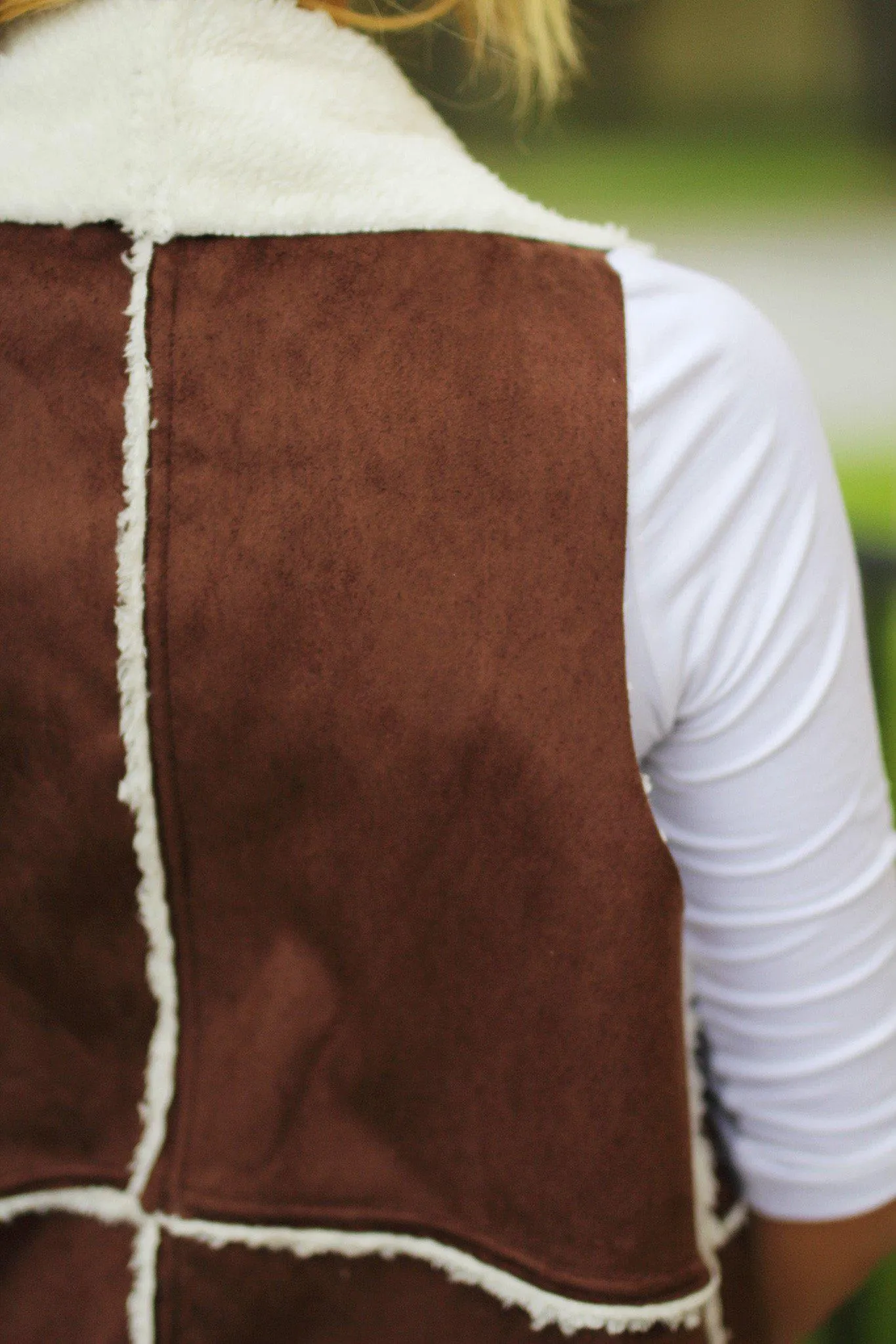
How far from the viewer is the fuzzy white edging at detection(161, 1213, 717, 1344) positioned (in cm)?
58

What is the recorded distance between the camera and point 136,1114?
63 centimetres

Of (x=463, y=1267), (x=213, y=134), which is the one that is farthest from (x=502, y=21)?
(x=463, y=1267)

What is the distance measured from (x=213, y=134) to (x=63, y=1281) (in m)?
0.67

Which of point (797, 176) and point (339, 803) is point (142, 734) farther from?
point (797, 176)

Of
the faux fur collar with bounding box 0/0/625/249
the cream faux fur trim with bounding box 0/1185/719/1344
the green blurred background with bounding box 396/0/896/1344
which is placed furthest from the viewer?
the green blurred background with bounding box 396/0/896/1344

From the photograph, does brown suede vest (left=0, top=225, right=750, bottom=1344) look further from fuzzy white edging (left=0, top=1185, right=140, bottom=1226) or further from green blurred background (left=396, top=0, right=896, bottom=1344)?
green blurred background (left=396, top=0, right=896, bottom=1344)

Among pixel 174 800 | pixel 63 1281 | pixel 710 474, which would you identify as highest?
pixel 710 474

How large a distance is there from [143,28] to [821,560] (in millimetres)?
Result: 431

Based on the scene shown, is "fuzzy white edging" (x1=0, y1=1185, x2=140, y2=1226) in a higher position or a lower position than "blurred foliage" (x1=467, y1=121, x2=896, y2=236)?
lower

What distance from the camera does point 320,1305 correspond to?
618mm

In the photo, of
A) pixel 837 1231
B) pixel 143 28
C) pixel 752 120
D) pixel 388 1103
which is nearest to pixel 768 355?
pixel 143 28

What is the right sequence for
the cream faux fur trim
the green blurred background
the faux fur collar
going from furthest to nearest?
the green blurred background < the cream faux fur trim < the faux fur collar

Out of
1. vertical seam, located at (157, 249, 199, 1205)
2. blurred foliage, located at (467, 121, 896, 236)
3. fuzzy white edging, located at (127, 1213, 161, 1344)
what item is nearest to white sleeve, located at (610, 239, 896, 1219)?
vertical seam, located at (157, 249, 199, 1205)

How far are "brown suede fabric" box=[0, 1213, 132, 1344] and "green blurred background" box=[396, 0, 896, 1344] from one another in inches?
33.9
